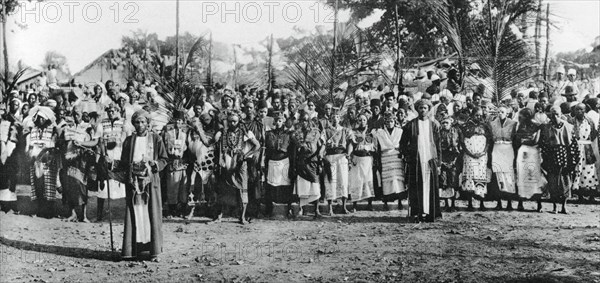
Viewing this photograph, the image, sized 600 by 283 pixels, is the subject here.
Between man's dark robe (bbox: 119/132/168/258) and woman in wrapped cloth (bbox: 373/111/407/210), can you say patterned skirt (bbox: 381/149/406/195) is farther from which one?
man's dark robe (bbox: 119/132/168/258)

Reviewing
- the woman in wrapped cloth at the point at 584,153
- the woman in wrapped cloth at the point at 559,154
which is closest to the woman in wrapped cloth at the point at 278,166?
the woman in wrapped cloth at the point at 559,154

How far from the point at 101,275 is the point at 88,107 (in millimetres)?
4095

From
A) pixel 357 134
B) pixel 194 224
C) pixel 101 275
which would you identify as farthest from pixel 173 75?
pixel 101 275

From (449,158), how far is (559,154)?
1.53m

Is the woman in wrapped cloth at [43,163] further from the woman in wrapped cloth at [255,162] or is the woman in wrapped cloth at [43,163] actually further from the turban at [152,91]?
the woman in wrapped cloth at [255,162]

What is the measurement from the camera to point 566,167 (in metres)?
8.91

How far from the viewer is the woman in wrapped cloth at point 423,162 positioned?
27.3 feet

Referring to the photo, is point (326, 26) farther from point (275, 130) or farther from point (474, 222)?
point (474, 222)

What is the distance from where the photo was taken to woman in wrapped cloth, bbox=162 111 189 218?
8.61 m

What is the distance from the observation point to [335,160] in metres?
9.03

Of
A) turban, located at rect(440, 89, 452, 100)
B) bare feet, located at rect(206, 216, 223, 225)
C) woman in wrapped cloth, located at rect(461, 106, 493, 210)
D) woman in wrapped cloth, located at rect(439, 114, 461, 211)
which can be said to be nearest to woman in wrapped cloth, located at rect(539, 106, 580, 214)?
woman in wrapped cloth, located at rect(461, 106, 493, 210)

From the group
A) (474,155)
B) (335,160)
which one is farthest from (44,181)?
(474,155)

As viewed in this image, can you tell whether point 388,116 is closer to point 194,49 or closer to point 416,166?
point 416,166

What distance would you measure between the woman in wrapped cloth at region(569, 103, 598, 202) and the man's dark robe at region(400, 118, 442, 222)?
2235 mm
